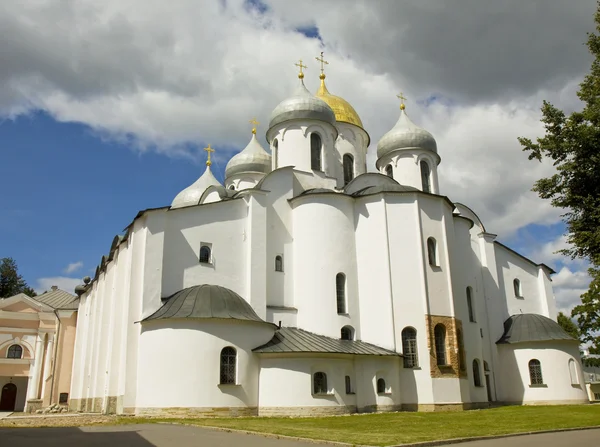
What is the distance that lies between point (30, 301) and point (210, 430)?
97.9ft

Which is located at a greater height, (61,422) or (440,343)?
(440,343)

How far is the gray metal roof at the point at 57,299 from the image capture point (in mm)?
40625

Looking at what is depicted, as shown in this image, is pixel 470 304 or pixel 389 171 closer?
pixel 470 304

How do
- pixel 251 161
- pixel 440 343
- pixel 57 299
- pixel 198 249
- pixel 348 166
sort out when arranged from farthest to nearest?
pixel 57 299
pixel 251 161
pixel 348 166
pixel 440 343
pixel 198 249

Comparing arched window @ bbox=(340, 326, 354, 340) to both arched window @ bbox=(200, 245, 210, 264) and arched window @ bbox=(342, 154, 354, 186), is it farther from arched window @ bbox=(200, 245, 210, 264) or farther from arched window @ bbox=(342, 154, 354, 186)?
arched window @ bbox=(342, 154, 354, 186)

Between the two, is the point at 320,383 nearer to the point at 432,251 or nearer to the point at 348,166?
the point at 432,251

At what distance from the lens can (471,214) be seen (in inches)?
1230

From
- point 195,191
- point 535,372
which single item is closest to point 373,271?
point 535,372

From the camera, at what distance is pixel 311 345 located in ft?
67.2

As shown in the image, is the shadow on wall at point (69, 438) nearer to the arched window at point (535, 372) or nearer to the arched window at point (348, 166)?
the arched window at point (348, 166)

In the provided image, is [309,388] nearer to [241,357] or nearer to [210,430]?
[241,357]

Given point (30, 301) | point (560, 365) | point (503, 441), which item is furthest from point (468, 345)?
point (30, 301)

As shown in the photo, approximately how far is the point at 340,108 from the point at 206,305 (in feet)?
56.3

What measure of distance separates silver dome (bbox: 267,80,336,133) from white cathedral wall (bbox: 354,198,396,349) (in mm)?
5421
